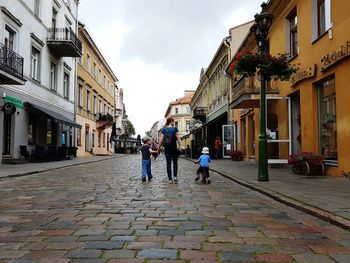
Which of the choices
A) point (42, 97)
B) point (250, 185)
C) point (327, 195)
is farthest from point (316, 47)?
point (42, 97)

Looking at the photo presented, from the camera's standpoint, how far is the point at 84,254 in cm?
413

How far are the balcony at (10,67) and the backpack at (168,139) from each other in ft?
29.0

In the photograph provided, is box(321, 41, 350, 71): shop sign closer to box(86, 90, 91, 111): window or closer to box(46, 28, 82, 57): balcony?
box(46, 28, 82, 57): balcony

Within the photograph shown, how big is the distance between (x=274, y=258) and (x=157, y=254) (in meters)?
1.14

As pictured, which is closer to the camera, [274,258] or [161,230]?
[274,258]

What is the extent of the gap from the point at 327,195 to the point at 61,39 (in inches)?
871

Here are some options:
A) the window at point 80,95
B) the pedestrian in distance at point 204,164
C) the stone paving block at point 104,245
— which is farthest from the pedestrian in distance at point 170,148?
the window at point 80,95

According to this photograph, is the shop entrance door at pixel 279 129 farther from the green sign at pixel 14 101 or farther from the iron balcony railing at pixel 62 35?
the iron balcony railing at pixel 62 35

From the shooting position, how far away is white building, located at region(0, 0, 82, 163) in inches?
762

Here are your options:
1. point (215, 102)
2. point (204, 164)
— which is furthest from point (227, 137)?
point (204, 164)

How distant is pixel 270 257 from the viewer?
13.3 feet

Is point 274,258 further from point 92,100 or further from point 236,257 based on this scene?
point 92,100

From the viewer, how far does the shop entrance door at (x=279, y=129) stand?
55.0ft

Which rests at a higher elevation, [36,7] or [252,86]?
[36,7]
